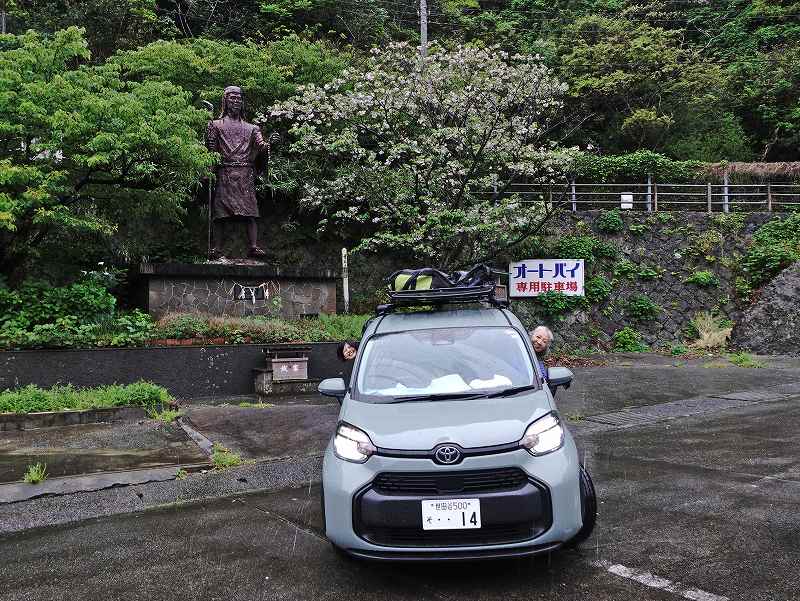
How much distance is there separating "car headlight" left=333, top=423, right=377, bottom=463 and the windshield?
1.31ft

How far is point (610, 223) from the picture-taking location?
20.0 m

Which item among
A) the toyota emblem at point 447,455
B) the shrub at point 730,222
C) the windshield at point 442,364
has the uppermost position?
the shrub at point 730,222

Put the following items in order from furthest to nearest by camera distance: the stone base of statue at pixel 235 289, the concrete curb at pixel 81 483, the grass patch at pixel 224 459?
1. the stone base of statue at pixel 235 289
2. the grass patch at pixel 224 459
3. the concrete curb at pixel 81 483

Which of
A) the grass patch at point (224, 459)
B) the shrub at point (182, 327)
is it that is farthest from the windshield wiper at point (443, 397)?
the shrub at point (182, 327)

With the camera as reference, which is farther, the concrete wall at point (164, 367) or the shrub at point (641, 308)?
the shrub at point (641, 308)

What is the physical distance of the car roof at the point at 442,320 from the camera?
4797mm

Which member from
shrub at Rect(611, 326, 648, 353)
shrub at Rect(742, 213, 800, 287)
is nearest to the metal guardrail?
shrub at Rect(742, 213, 800, 287)

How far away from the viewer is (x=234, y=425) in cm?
841

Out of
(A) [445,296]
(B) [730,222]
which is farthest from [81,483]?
(B) [730,222]

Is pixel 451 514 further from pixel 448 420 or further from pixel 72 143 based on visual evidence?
pixel 72 143

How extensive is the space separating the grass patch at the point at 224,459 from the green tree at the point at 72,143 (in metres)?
5.24

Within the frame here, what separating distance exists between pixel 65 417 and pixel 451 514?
6778mm

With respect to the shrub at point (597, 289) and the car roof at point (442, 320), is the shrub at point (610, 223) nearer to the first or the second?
the shrub at point (597, 289)

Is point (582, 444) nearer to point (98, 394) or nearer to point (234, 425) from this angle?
point (234, 425)
